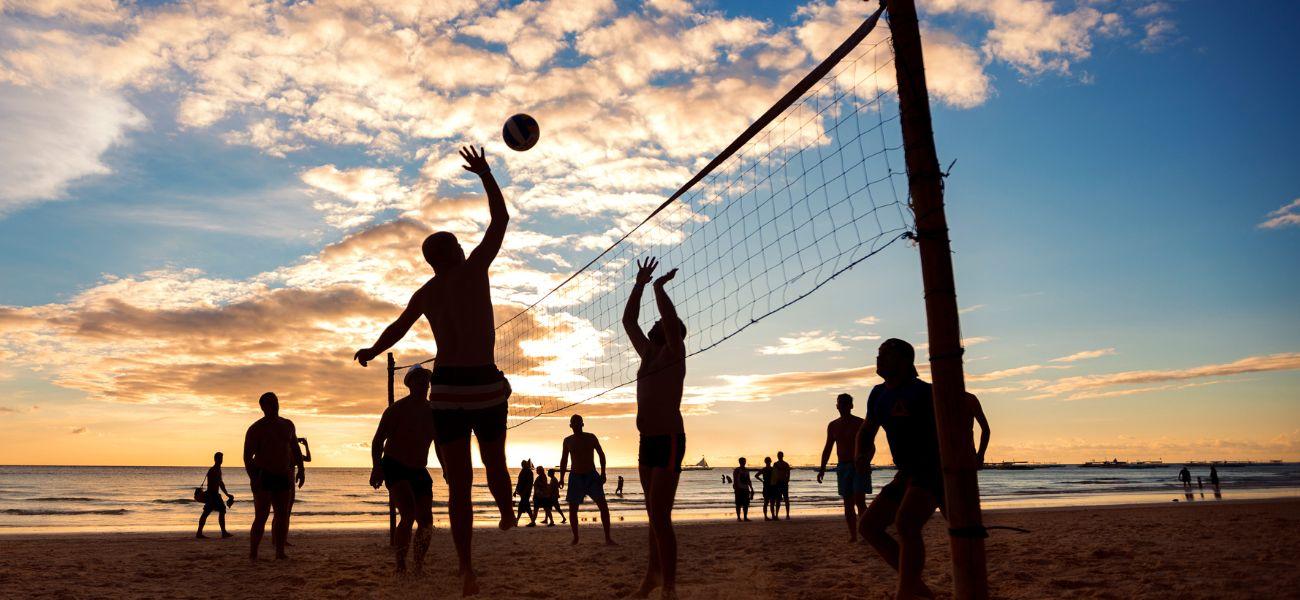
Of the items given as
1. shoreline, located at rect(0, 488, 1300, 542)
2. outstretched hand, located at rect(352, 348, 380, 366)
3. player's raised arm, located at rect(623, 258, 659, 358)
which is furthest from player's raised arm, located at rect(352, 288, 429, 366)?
shoreline, located at rect(0, 488, 1300, 542)

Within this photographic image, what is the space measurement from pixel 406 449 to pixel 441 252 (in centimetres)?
275

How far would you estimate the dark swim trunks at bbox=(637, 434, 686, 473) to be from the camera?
464 cm

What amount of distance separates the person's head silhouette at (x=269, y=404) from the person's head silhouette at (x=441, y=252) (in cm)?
416

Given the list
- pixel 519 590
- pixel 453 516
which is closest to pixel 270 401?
pixel 519 590

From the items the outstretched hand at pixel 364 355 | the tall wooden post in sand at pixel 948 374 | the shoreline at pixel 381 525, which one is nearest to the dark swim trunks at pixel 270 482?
the outstretched hand at pixel 364 355

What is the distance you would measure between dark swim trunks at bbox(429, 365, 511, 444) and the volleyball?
94.9 inches

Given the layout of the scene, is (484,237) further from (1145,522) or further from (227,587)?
(1145,522)

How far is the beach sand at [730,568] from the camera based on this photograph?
5152mm

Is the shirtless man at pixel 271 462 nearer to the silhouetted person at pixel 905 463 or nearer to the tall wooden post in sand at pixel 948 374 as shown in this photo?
the silhouetted person at pixel 905 463

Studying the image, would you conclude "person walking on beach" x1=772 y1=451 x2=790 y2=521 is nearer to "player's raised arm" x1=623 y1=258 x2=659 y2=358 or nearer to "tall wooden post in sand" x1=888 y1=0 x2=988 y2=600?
"player's raised arm" x1=623 y1=258 x2=659 y2=358

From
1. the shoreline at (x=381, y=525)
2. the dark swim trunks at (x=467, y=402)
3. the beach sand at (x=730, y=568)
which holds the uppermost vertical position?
the dark swim trunks at (x=467, y=402)

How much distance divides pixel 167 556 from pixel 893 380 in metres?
8.19

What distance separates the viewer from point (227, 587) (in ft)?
19.5

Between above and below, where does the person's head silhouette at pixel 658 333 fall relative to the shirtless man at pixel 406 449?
above
